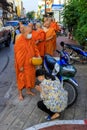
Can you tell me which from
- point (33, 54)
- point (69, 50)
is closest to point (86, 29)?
point (69, 50)

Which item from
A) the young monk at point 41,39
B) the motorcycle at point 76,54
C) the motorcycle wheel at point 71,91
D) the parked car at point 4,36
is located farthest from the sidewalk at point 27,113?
the parked car at point 4,36

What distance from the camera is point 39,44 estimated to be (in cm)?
1044

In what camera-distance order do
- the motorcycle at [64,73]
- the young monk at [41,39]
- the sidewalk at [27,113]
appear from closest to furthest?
the sidewalk at [27,113], the motorcycle at [64,73], the young monk at [41,39]

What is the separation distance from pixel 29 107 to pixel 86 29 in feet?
25.6

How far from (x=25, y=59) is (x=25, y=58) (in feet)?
0.08

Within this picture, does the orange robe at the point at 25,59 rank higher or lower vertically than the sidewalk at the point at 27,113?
higher

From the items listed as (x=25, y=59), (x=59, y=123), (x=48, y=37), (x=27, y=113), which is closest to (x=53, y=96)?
(x=59, y=123)

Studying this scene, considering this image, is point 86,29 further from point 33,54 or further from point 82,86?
point 33,54

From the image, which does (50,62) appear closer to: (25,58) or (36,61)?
(36,61)

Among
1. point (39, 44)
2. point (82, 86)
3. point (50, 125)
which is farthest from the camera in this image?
point (39, 44)

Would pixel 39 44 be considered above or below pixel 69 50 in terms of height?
above

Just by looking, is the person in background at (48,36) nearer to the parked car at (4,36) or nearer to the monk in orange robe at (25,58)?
the monk in orange robe at (25,58)

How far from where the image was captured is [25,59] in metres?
8.21

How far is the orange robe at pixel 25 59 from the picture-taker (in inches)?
320
